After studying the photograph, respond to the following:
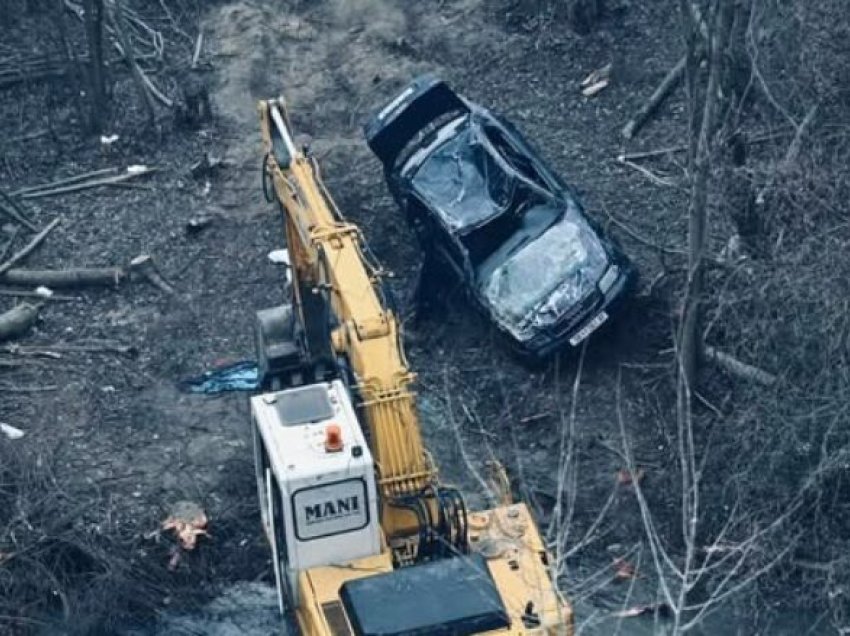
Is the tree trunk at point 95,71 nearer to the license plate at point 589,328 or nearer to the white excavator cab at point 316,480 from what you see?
the license plate at point 589,328

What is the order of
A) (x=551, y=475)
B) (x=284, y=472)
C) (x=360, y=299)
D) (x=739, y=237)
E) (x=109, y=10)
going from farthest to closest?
(x=109, y=10), (x=739, y=237), (x=551, y=475), (x=360, y=299), (x=284, y=472)

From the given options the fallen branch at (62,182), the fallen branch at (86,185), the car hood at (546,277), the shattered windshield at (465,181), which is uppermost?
the shattered windshield at (465,181)

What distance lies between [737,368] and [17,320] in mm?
7473

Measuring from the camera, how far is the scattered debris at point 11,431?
50.1 feet

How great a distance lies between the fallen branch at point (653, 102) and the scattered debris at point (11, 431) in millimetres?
8057

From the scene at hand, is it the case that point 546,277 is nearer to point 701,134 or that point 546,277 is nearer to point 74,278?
point 701,134

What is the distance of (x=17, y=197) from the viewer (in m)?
19.7

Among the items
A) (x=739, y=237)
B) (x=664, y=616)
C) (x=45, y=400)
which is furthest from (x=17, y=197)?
(x=664, y=616)

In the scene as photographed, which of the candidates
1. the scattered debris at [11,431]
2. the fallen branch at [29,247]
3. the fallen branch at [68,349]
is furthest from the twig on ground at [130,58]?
the scattered debris at [11,431]

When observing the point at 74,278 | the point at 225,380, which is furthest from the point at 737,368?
the point at 74,278

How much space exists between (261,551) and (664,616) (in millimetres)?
3551

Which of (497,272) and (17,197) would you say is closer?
(497,272)

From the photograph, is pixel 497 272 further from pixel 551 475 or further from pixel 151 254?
pixel 151 254

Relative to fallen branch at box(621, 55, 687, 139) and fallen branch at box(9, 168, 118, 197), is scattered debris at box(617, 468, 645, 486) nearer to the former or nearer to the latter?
fallen branch at box(621, 55, 687, 139)
